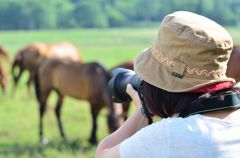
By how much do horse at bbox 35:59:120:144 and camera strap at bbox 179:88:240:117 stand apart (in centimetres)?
594

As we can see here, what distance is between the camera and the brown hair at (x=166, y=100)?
4.42 ft

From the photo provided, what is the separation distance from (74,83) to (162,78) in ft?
22.7

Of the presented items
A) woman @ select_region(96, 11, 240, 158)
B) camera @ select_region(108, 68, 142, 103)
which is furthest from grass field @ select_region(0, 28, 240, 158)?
woman @ select_region(96, 11, 240, 158)

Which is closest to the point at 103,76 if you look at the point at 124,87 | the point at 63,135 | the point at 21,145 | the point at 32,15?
the point at 63,135

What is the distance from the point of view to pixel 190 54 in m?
1.33

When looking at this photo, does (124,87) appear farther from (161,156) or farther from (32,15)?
(32,15)

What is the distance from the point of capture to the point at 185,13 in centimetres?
139

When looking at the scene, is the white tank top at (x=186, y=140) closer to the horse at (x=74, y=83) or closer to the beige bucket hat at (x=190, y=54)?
the beige bucket hat at (x=190, y=54)

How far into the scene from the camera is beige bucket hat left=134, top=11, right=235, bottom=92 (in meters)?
1.32

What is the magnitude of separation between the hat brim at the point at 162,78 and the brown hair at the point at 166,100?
0.02 meters

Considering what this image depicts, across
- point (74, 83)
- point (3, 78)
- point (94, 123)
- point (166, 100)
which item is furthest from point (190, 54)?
point (3, 78)

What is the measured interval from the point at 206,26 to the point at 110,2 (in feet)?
177

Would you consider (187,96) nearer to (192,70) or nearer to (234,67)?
(192,70)

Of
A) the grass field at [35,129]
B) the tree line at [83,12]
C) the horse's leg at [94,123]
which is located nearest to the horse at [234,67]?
Answer: the grass field at [35,129]
